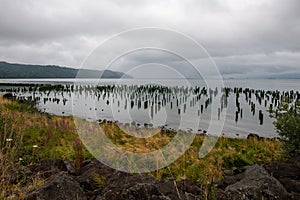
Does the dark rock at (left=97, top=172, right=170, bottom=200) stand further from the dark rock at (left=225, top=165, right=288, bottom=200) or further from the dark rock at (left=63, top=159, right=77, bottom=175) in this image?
the dark rock at (left=63, top=159, right=77, bottom=175)

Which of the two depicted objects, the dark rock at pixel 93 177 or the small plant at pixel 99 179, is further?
the small plant at pixel 99 179

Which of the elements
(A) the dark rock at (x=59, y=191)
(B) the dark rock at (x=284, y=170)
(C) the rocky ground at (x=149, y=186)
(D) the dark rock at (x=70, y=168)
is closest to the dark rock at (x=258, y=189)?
(C) the rocky ground at (x=149, y=186)

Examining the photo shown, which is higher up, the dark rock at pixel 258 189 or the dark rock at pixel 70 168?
the dark rock at pixel 258 189

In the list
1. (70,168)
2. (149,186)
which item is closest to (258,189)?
(149,186)

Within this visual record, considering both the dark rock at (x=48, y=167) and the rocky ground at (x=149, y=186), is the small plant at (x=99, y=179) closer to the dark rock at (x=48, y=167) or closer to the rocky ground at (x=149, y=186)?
the rocky ground at (x=149, y=186)

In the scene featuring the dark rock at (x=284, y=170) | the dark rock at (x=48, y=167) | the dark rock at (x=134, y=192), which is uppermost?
the dark rock at (x=134, y=192)

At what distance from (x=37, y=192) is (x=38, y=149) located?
5.62 m

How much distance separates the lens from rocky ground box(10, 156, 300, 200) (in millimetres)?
4188

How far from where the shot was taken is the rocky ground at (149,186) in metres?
4.19

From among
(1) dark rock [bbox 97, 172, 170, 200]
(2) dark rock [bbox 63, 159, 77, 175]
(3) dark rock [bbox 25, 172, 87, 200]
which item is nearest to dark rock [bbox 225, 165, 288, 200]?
(1) dark rock [bbox 97, 172, 170, 200]

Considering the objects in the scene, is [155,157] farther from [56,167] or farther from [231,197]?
[231,197]

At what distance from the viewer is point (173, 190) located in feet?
15.1

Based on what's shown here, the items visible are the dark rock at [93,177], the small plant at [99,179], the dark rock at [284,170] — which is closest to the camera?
the dark rock at [93,177]

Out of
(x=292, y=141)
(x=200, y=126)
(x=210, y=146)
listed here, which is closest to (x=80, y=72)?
(x=292, y=141)
